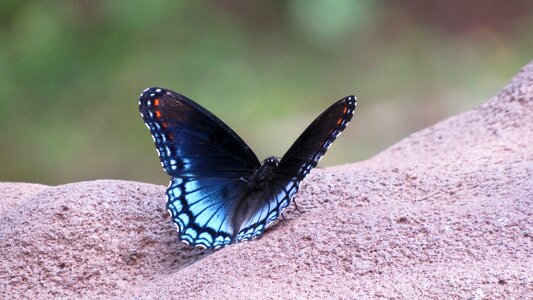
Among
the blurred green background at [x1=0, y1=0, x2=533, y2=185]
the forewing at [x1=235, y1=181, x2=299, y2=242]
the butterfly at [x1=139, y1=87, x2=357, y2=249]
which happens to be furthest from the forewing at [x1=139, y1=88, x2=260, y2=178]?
the blurred green background at [x1=0, y1=0, x2=533, y2=185]

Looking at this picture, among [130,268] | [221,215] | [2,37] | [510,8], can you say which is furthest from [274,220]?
[510,8]

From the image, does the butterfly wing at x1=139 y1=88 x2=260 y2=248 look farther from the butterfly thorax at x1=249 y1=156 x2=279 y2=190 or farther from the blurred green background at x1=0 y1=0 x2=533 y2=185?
the blurred green background at x1=0 y1=0 x2=533 y2=185

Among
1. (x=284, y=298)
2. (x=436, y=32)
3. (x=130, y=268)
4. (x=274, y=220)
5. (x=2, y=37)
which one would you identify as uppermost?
(x=436, y=32)

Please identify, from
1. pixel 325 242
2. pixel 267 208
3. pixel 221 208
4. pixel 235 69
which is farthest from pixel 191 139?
pixel 235 69

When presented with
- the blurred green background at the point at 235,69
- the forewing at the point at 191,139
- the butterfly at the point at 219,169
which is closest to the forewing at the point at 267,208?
the butterfly at the point at 219,169

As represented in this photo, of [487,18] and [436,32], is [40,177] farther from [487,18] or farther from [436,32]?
[487,18]

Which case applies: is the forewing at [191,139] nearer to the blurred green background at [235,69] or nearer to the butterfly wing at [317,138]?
the butterfly wing at [317,138]
